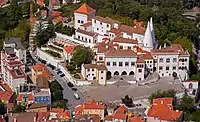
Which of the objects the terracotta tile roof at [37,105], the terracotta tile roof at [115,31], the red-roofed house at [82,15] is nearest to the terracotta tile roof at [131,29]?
the terracotta tile roof at [115,31]

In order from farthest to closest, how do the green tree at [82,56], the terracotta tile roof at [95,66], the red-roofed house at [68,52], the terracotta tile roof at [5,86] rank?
1. the red-roofed house at [68,52]
2. the green tree at [82,56]
3. the terracotta tile roof at [95,66]
4. the terracotta tile roof at [5,86]

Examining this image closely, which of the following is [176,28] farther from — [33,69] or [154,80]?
[33,69]

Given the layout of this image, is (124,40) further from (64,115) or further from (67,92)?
(64,115)

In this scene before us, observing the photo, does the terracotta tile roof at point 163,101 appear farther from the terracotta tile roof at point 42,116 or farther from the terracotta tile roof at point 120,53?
the terracotta tile roof at point 42,116

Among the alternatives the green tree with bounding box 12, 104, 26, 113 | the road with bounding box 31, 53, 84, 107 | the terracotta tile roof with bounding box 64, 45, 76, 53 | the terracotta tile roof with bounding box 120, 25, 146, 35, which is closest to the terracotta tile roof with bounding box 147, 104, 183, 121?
the road with bounding box 31, 53, 84, 107

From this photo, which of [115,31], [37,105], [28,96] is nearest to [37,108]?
[37,105]

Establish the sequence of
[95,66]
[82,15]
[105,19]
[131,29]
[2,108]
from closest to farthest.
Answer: [2,108] < [95,66] < [131,29] < [105,19] < [82,15]

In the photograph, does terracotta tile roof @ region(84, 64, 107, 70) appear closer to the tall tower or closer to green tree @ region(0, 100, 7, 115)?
the tall tower

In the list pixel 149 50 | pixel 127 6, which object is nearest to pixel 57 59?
pixel 149 50
